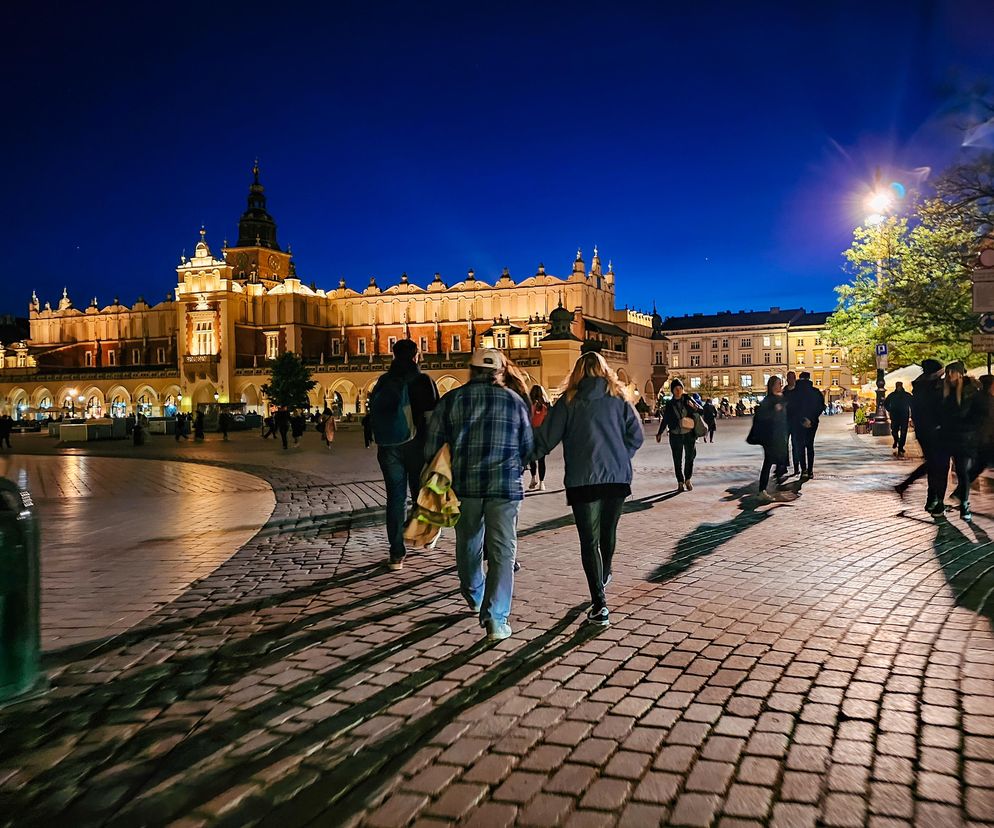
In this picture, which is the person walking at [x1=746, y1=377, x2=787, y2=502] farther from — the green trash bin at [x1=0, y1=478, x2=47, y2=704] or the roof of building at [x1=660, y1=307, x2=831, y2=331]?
the roof of building at [x1=660, y1=307, x2=831, y2=331]

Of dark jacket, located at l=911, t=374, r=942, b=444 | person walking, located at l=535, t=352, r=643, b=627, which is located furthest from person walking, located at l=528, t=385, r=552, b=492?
person walking, located at l=535, t=352, r=643, b=627

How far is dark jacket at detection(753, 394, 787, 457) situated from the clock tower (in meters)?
85.0

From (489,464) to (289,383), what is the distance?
68.3m

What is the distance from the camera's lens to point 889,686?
157 inches

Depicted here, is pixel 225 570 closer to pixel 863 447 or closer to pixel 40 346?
pixel 863 447

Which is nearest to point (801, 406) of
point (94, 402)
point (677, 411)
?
point (677, 411)

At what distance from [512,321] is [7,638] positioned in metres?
80.7

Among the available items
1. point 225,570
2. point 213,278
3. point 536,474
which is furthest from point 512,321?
point 225,570

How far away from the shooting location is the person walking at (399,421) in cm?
713

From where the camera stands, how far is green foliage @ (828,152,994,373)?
18.9 metres

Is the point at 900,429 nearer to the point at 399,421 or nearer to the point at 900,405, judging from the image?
the point at 900,405

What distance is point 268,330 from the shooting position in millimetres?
87625

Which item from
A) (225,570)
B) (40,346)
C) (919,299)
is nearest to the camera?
(225,570)

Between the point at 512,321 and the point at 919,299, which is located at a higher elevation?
the point at 512,321
